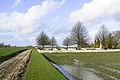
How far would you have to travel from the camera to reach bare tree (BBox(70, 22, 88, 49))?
59.8 metres

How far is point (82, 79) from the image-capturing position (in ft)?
33.5

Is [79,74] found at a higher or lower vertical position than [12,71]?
lower

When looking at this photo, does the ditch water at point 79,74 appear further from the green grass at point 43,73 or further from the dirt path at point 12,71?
the dirt path at point 12,71

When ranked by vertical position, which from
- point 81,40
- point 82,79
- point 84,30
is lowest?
point 82,79

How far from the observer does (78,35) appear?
199ft

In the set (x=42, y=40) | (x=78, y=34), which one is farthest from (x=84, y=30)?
(x=42, y=40)

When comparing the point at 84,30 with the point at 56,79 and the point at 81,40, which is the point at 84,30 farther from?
the point at 56,79

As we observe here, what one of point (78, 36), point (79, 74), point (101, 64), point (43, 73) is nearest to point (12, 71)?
point (43, 73)

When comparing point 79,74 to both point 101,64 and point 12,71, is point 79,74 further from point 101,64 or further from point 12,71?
point 101,64

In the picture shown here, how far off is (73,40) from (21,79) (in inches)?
2036

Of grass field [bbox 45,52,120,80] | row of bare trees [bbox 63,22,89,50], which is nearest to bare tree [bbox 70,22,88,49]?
row of bare trees [bbox 63,22,89,50]

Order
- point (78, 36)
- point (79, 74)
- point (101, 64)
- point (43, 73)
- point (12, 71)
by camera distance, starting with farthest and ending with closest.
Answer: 1. point (78, 36)
2. point (101, 64)
3. point (12, 71)
4. point (79, 74)
5. point (43, 73)

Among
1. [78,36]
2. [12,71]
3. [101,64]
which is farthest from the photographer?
[78,36]

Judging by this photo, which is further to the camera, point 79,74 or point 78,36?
point 78,36
